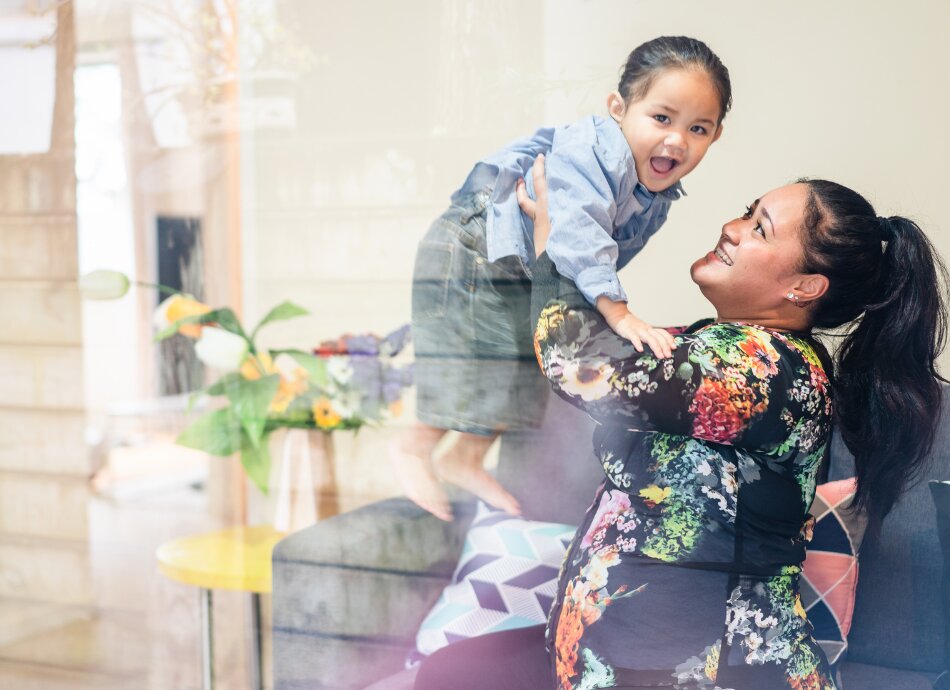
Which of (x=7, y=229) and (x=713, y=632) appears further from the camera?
(x=7, y=229)

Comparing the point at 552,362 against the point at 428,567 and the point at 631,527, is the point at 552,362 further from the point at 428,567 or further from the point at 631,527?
the point at 428,567

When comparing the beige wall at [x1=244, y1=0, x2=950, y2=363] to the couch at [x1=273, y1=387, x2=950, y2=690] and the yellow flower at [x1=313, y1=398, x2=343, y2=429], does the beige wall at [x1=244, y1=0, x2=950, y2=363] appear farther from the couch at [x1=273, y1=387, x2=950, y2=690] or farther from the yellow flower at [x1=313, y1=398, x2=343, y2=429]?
the couch at [x1=273, y1=387, x2=950, y2=690]

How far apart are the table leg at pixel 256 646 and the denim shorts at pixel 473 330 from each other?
595 mm

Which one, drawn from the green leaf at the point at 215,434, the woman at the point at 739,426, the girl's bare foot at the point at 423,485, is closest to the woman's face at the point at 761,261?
the woman at the point at 739,426

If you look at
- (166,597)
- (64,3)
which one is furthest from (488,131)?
(166,597)

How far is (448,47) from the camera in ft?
4.28

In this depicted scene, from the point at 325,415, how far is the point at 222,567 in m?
0.36

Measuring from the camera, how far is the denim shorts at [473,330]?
1.21 metres

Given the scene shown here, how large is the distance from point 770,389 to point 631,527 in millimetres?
208

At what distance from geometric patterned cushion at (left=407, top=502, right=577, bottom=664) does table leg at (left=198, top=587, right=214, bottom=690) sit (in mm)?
517

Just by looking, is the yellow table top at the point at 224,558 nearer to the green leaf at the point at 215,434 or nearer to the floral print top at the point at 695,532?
the green leaf at the point at 215,434

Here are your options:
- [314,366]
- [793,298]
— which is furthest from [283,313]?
[793,298]

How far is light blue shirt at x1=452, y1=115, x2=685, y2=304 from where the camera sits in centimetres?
100

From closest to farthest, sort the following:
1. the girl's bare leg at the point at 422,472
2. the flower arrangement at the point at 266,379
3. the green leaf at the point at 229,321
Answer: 1. the girl's bare leg at the point at 422,472
2. the flower arrangement at the point at 266,379
3. the green leaf at the point at 229,321
